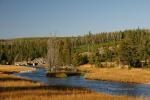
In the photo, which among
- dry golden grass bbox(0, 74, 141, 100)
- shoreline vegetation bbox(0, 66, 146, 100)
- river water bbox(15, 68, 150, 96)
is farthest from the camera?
river water bbox(15, 68, 150, 96)

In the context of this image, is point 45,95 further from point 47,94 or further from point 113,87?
point 113,87

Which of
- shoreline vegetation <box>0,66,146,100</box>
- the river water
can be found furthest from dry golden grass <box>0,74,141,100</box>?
the river water

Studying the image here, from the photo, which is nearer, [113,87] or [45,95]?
[45,95]

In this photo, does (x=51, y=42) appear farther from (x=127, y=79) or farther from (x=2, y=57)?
(x=2, y=57)

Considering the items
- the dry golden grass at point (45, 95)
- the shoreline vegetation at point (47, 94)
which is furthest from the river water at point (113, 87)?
the dry golden grass at point (45, 95)

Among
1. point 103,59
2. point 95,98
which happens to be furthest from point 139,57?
point 95,98

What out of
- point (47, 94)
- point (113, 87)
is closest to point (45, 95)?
point (47, 94)

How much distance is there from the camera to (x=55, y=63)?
104 m

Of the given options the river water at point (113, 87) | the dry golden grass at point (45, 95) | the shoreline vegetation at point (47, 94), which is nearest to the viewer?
the dry golden grass at point (45, 95)

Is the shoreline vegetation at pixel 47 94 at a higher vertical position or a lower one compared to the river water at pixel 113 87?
higher

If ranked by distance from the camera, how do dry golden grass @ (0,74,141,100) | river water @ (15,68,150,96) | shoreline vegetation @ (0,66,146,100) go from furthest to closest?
river water @ (15,68,150,96) → shoreline vegetation @ (0,66,146,100) → dry golden grass @ (0,74,141,100)

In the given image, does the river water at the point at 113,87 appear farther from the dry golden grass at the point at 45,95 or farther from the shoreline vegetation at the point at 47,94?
the dry golden grass at the point at 45,95

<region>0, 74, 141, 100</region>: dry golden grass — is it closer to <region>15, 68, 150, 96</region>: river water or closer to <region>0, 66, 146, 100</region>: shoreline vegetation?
<region>0, 66, 146, 100</region>: shoreline vegetation

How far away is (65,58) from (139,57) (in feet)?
107
